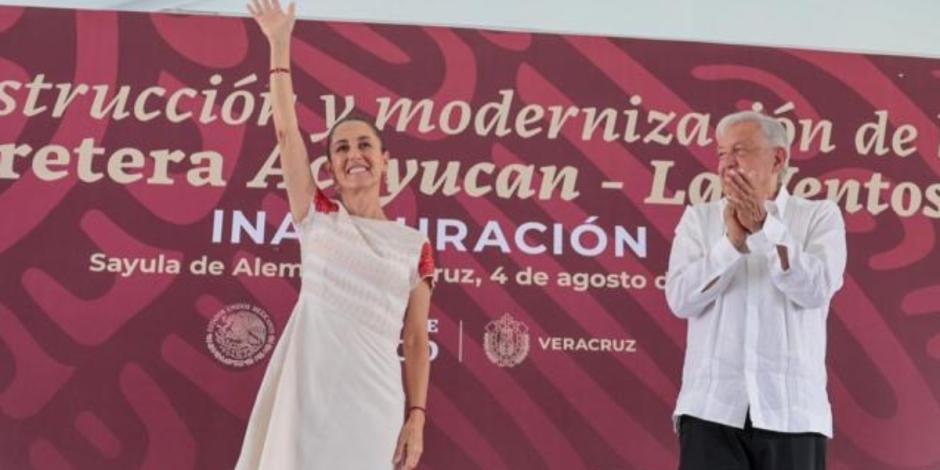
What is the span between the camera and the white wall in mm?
3535

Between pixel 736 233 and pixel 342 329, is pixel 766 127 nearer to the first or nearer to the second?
pixel 736 233

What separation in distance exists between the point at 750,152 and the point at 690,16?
56.6 inches

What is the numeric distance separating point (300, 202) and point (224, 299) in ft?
3.16

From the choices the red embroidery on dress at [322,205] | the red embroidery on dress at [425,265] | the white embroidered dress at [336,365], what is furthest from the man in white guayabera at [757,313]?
the red embroidery on dress at [322,205]

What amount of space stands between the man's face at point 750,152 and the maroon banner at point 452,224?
991mm

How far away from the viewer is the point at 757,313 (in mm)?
2314

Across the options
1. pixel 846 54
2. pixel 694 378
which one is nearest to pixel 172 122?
pixel 694 378

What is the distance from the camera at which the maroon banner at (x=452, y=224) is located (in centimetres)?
312

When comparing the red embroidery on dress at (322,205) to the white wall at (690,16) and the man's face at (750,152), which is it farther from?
the white wall at (690,16)

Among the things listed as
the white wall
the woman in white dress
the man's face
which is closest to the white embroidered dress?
the woman in white dress

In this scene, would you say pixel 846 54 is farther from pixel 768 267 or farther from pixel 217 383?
pixel 217 383

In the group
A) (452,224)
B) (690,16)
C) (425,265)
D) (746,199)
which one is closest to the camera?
(746,199)

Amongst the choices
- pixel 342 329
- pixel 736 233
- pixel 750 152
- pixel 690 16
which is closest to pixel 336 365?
pixel 342 329

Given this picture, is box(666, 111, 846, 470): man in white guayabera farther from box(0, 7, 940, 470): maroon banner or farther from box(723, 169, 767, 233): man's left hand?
box(0, 7, 940, 470): maroon banner
